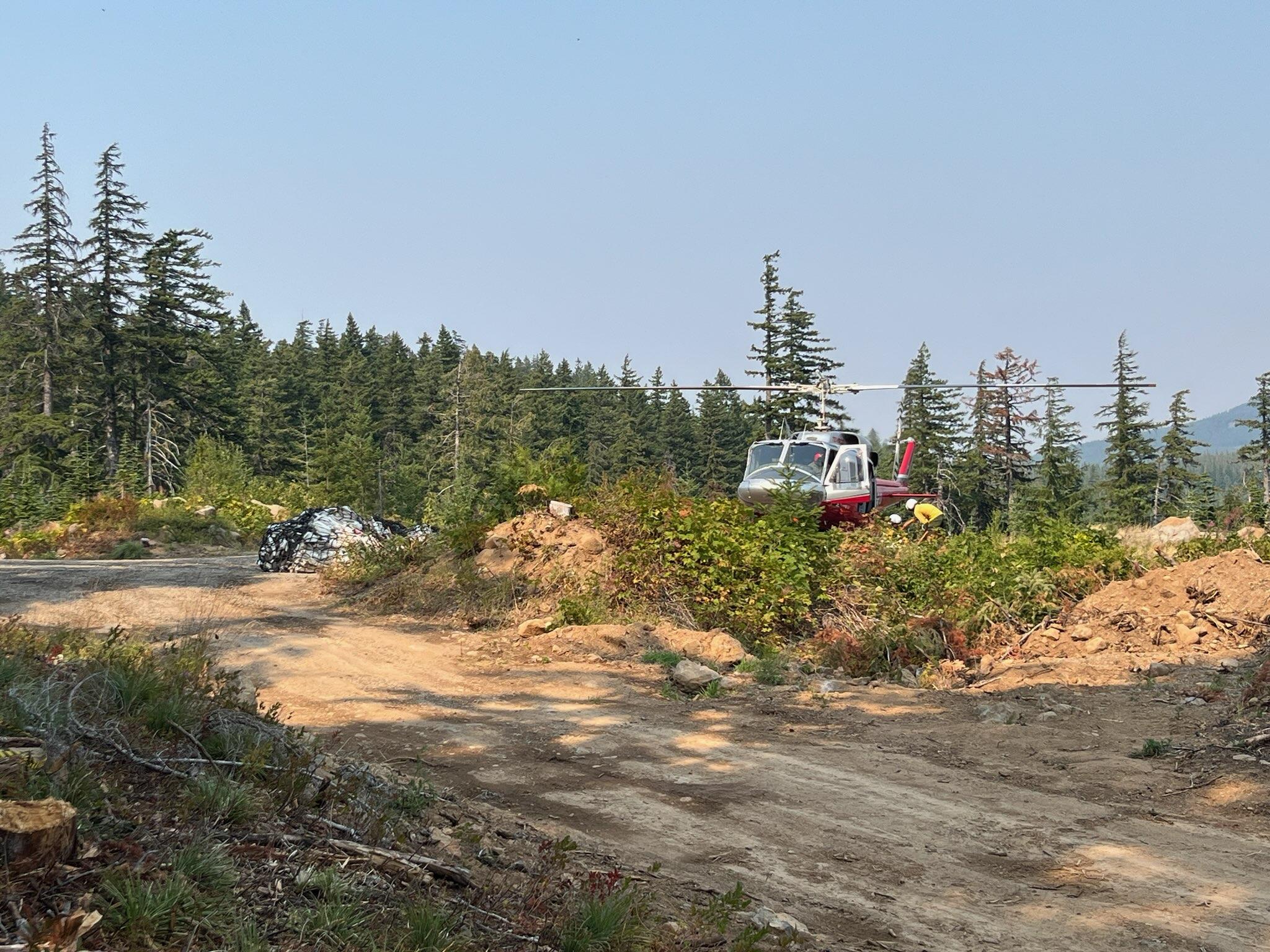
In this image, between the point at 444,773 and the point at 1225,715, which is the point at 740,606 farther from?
the point at 444,773

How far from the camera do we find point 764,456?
17.9 meters

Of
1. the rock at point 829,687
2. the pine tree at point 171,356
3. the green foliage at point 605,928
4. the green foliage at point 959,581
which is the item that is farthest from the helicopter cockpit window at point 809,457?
the pine tree at point 171,356

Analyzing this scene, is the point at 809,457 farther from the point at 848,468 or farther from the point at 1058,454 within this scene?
the point at 1058,454

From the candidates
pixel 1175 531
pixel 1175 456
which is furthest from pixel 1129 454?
pixel 1175 531

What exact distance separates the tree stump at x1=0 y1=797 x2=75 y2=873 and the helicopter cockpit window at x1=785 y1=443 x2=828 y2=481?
14.7 m

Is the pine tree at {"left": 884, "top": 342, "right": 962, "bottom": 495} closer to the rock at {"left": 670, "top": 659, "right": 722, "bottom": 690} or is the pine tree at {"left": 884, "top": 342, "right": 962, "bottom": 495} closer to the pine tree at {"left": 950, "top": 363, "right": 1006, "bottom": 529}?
the pine tree at {"left": 950, "top": 363, "right": 1006, "bottom": 529}

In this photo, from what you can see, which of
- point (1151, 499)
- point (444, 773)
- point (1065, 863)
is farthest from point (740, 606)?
point (1151, 499)

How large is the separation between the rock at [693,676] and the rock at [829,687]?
1.04 m

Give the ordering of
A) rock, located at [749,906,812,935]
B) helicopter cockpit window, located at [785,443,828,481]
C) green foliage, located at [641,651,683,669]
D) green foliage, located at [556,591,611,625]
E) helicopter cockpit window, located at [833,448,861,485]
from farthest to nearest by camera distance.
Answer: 1. helicopter cockpit window, located at [833,448,861,485]
2. helicopter cockpit window, located at [785,443,828,481]
3. green foliage, located at [556,591,611,625]
4. green foliage, located at [641,651,683,669]
5. rock, located at [749,906,812,935]

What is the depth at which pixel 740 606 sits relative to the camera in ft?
40.9

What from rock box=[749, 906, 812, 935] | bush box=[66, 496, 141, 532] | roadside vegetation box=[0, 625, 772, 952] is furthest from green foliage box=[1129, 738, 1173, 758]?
bush box=[66, 496, 141, 532]

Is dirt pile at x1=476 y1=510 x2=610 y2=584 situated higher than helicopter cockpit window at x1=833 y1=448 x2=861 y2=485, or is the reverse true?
helicopter cockpit window at x1=833 y1=448 x2=861 y2=485

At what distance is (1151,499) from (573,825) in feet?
191

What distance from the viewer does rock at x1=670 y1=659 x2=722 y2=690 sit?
9.62 metres
